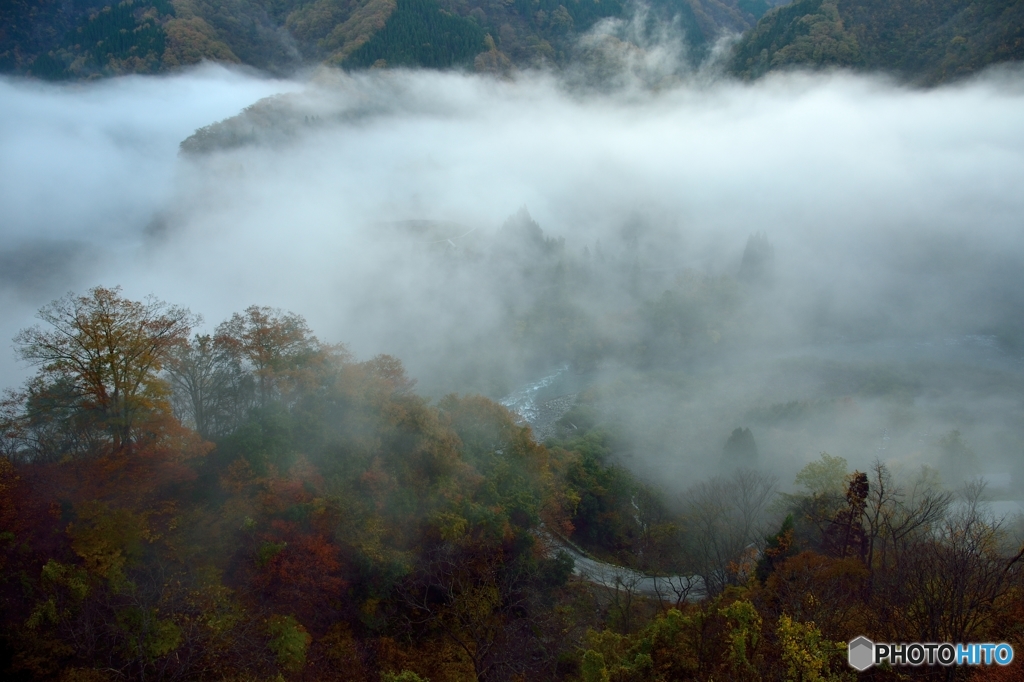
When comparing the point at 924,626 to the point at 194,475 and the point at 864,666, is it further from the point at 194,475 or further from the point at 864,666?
the point at 194,475

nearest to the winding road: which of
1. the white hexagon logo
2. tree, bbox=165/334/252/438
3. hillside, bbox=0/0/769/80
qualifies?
the white hexagon logo

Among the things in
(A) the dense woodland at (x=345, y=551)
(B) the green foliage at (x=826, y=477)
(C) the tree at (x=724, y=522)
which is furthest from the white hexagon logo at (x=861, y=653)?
(B) the green foliage at (x=826, y=477)

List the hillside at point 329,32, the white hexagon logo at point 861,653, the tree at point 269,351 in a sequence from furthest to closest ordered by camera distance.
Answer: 1. the hillside at point 329,32
2. the tree at point 269,351
3. the white hexagon logo at point 861,653

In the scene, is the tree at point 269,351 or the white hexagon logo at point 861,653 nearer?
the white hexagon logo at point 861,653

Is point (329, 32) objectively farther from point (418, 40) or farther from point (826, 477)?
point (826, 477)

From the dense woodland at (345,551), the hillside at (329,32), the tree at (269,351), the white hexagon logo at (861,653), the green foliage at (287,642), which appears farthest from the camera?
the hillside at (329,32)

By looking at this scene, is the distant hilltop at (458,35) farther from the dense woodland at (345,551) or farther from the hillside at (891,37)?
the dense woodland at (345,551)
